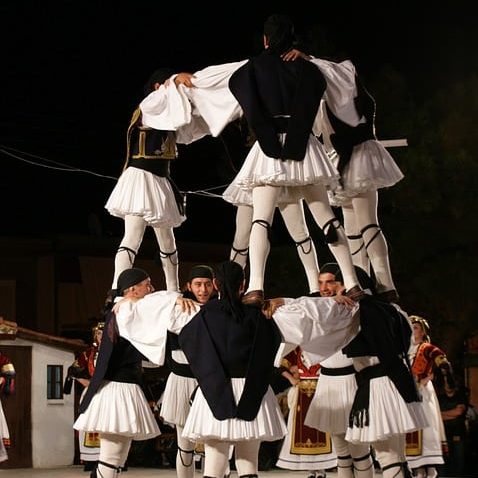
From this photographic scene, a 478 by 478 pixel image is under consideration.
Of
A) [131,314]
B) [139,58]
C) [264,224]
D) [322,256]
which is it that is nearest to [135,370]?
[131,314]

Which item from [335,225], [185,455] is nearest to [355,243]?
[335,225]

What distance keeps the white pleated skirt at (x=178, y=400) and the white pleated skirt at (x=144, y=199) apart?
3.50ft

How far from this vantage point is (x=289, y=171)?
7250 mm

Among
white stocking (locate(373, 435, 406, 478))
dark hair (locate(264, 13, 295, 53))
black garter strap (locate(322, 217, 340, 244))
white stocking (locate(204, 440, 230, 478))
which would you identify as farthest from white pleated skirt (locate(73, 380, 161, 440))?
dark hair (locate(264, 13, 295, 53))

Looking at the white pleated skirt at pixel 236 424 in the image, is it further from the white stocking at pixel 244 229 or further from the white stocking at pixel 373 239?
the white stocking at pixel 244 229

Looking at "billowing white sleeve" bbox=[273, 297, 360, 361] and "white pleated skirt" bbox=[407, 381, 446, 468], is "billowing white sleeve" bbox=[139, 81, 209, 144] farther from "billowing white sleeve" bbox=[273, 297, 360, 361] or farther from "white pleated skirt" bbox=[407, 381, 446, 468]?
"white pleated skirt" bbox=[407, 381, 446, 468]

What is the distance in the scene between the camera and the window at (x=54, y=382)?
13688mm

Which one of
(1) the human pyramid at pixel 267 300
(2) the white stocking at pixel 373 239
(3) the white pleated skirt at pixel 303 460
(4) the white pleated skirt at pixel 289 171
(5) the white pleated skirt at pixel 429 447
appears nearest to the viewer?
(1) the human pyramid at pixel 267 300

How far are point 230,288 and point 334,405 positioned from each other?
74.7 inches

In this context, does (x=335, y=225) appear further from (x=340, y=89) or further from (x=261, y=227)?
(x=340, y=89)

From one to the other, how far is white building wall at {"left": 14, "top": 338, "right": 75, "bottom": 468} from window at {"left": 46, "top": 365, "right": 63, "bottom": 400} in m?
0.05

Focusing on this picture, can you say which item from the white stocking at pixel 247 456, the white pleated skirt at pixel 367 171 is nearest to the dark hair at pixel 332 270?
the white pleated skirt at pixel 367 171

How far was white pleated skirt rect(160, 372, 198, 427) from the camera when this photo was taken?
859 centimetres

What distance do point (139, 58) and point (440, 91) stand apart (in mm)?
5108
